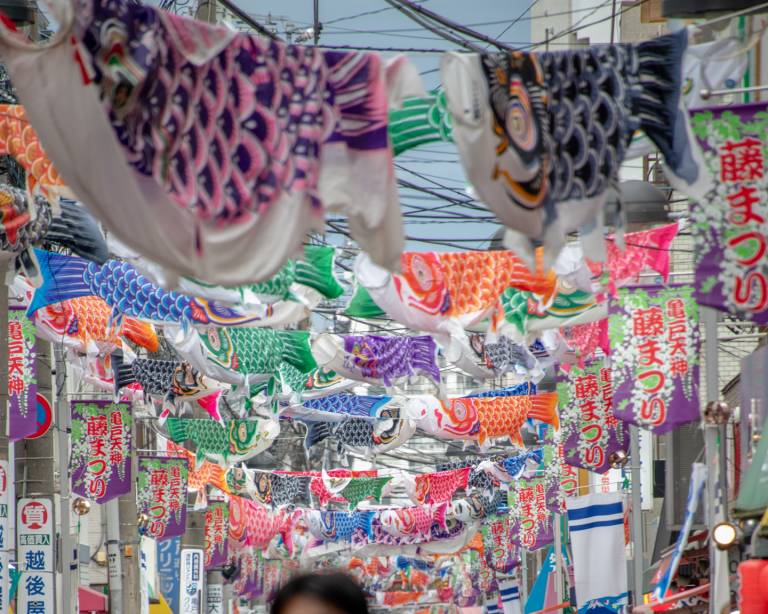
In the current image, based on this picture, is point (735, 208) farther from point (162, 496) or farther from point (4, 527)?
point (162, 496)

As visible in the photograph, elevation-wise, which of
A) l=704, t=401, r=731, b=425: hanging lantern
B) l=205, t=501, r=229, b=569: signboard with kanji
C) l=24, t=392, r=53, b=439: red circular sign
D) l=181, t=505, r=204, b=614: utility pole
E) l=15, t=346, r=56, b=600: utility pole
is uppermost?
l=704, t=401, r=731, b=425: hanging lantern

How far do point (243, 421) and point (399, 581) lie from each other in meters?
57.9

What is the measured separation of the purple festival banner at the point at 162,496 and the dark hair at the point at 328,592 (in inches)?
985

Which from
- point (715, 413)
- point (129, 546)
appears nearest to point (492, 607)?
point (129, 546)

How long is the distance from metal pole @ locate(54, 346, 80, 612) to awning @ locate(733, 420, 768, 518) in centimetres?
1122

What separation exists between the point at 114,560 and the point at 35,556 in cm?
584

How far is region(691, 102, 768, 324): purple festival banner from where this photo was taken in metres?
10.8

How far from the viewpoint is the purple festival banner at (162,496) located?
92.4ft

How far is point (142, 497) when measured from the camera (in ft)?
92.5

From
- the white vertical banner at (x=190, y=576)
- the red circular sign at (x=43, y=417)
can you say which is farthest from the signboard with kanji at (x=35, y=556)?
the white vertical banner at (x=190, y=576)

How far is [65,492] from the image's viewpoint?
22.5 metres

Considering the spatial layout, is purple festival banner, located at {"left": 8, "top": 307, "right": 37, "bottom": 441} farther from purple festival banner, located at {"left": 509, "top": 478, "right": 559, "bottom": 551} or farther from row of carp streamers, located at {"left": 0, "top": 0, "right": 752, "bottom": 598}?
purple festival banner, located at {"left": 509, "top": 478, "right": 559, "bottom": 551}

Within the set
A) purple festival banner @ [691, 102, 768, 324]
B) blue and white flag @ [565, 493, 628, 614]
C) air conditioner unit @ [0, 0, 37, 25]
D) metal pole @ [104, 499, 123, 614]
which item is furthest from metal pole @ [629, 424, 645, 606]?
air conditioner unit @ [0, 0, 37, 25]

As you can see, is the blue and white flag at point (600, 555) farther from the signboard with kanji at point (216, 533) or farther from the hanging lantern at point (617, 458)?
the signboard with kanji at point (216, 533)
